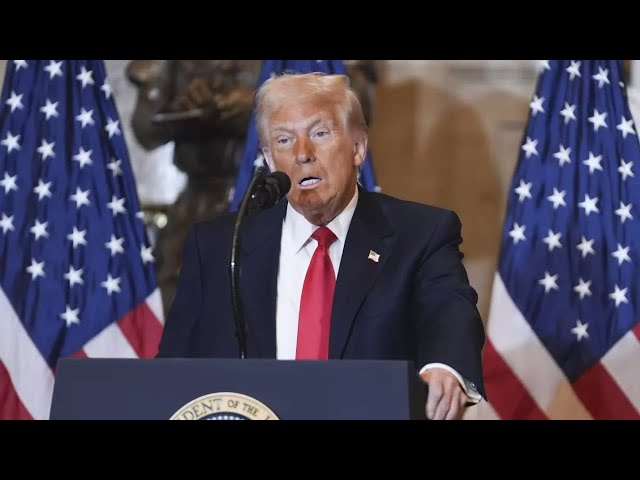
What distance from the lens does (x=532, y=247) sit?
4.41 meters

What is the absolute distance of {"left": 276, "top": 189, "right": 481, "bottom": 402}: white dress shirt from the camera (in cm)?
284

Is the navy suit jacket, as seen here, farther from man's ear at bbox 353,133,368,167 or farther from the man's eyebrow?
the man's eyebrow

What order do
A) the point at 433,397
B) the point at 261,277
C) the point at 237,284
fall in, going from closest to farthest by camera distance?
the point at 433,397 < the point at 237,284 < the point at 261,277

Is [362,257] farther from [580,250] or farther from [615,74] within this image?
[615,74]

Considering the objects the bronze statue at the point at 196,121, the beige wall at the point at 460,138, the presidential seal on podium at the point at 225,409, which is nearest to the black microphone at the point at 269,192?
the presidential seal on podium at the point at 225,409

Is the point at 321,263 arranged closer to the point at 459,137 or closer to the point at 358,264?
the point at 358,264

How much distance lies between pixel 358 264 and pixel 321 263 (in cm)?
11

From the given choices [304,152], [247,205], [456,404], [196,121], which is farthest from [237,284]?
[196,121]

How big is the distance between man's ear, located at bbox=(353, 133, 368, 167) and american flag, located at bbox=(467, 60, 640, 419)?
57.5 inches

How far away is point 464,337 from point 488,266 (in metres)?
2.66

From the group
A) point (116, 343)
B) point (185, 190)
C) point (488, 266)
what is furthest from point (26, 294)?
point (488, 266)

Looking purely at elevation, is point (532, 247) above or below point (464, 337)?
above

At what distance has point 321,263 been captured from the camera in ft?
9.52

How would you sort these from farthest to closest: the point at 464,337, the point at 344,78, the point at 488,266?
the point at 488,266, the point at 344,78, the point at 464,337
